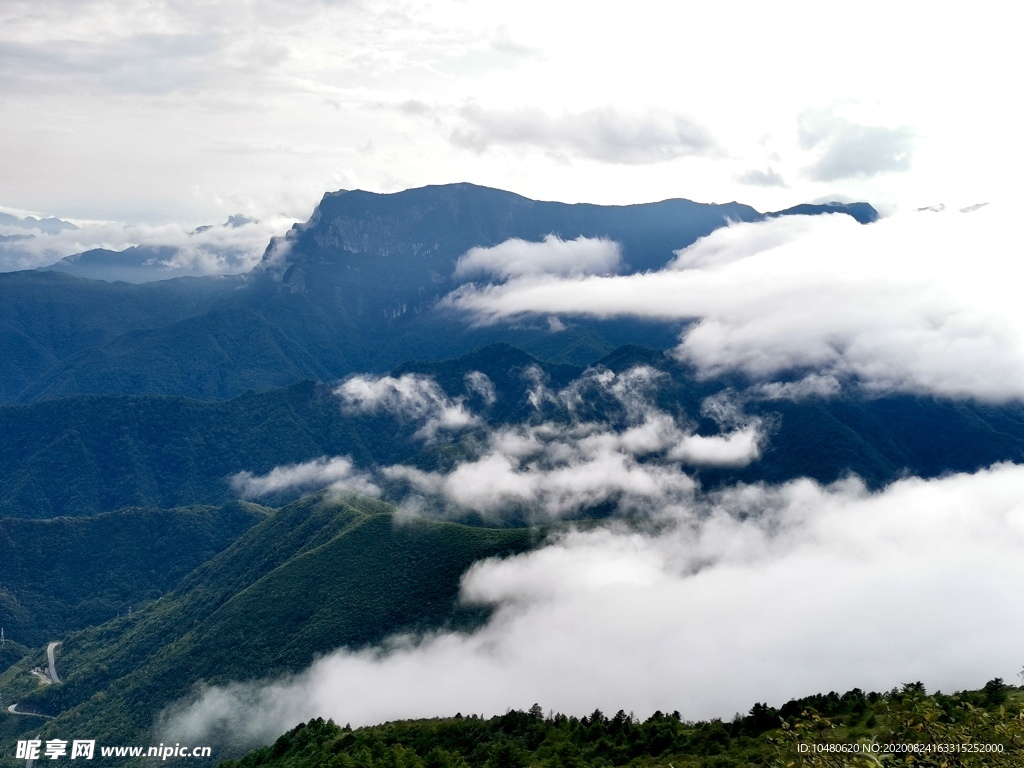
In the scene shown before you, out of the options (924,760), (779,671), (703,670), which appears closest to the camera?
(924,760)

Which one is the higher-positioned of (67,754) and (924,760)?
(924,760)

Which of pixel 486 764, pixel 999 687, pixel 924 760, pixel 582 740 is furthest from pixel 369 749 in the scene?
pixel 924 760

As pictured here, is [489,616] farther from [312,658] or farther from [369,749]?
[369,749]

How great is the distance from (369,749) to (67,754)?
444 feet

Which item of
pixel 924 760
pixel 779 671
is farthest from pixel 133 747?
pixel 924 760

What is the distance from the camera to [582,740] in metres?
104

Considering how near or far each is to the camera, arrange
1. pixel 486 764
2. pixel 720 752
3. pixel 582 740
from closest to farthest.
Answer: pixel 720 752, pixel 486 764, pixel 582 740

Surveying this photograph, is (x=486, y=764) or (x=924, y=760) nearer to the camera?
(x=924, y=760)

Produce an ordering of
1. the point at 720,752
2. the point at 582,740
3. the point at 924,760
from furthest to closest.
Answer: the point at 582,740
the point at 720,752
the point at 924,760

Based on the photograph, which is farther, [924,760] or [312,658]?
[312,658]

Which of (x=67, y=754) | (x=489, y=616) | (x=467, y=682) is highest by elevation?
(x=489, y=616)

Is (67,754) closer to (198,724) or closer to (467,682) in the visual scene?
(198,724)

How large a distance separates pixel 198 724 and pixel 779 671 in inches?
5340

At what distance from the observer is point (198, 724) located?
183 m
